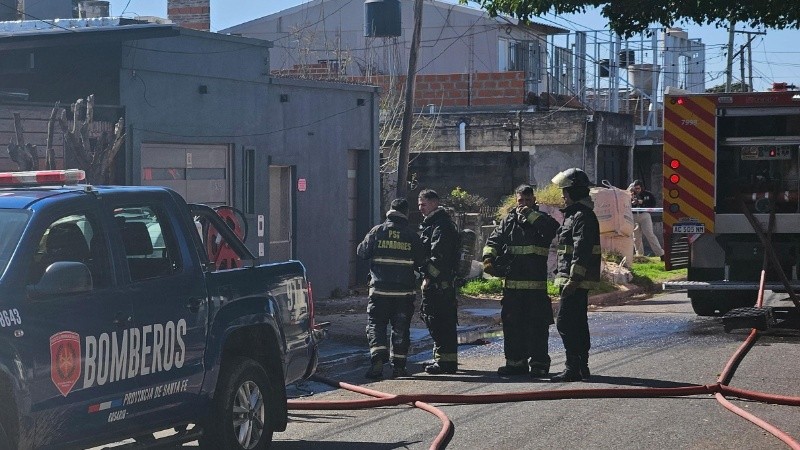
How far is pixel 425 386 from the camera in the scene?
37.6 feet

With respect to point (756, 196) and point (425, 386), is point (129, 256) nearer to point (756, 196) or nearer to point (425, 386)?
point (425, 386)

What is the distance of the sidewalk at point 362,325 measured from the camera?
13.8m

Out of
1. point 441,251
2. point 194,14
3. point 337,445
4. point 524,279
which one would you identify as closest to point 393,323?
point 441,251

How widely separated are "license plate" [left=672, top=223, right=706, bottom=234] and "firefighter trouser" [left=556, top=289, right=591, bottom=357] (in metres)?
4.67

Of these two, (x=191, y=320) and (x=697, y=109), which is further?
(x=697, y=109)

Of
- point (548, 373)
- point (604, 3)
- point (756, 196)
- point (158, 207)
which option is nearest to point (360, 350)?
point (548, 373)

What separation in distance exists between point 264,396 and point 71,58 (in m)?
8.67

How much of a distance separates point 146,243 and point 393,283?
4.82 metres

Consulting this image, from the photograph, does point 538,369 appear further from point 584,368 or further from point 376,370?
point 376,370

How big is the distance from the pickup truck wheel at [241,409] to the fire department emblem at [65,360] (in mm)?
1445

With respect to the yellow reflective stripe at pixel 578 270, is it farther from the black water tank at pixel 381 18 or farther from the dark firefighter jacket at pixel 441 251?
the black water tank at pixel 381 18

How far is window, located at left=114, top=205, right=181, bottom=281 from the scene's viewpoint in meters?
7.40

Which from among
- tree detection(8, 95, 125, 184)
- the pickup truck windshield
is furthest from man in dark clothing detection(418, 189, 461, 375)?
the pickup truck windshield

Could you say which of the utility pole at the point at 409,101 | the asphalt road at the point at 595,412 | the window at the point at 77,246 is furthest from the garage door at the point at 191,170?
the window at the point at 77,246
